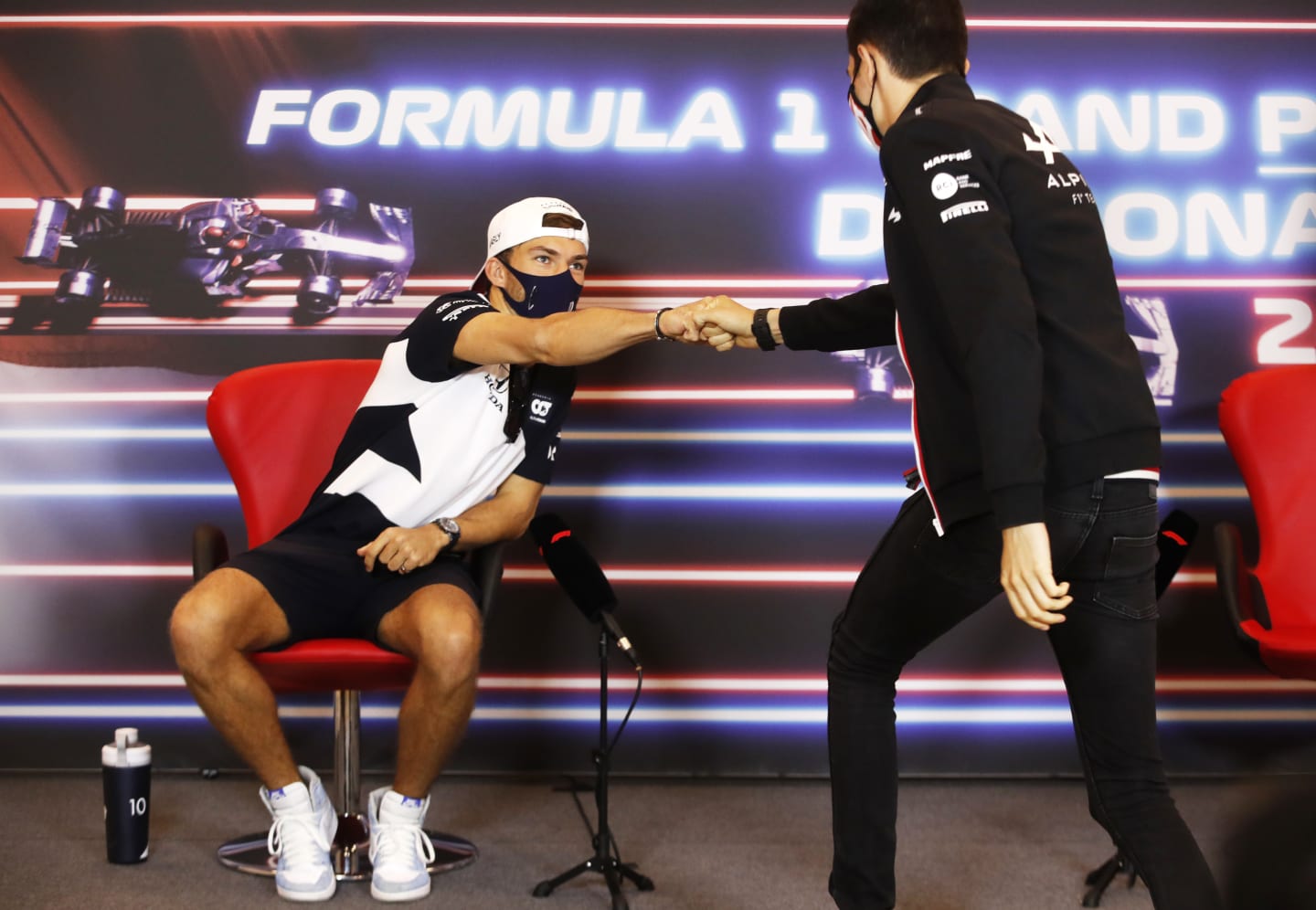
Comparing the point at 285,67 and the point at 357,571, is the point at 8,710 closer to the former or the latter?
the point at 357,571

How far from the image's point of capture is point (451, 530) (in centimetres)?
305

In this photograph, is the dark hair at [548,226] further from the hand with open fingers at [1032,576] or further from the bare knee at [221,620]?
the hand with open fingers at [1032,576]

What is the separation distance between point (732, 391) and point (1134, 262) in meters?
1.29

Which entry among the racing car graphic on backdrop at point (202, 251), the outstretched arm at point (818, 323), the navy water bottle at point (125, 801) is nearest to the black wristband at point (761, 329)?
the outstretched arm at point (818, 323)

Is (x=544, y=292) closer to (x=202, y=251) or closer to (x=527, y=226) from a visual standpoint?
(x=527, y=226)

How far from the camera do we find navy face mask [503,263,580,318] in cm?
324

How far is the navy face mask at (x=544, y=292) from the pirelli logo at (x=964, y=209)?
152 cm

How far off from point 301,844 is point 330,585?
573 mm

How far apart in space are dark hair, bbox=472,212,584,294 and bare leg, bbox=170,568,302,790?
97 cm

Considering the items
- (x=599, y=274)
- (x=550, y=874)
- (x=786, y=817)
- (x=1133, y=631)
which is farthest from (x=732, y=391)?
(x=1133, y=631)

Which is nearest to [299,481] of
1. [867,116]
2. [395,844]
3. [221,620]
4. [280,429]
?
[280,429]

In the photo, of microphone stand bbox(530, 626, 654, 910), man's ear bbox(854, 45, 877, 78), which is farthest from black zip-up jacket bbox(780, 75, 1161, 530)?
microphone stand bbox(530, 626, 654, 910)

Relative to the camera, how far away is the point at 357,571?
118 inches

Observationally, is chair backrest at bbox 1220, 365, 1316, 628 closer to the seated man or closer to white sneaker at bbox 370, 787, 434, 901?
the seated man
